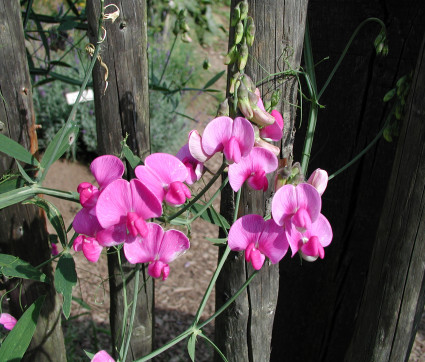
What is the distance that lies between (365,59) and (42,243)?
0.98 metres

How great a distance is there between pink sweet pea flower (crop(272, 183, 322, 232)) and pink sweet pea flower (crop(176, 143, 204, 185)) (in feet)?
0.49

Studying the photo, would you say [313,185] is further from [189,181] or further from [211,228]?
[211,228]

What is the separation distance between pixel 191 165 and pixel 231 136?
0.36 feet

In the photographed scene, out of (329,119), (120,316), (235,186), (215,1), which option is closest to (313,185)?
(235,186)

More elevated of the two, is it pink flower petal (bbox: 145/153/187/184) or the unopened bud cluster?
the unopened bud cluster

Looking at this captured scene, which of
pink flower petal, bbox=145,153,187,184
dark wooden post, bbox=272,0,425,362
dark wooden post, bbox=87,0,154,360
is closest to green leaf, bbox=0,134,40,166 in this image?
dark wooden post, bbox=87,0,154,360

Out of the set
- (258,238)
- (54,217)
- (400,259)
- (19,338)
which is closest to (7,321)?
(19,338)

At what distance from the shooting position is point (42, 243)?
1.33 metres

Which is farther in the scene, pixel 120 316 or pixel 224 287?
pixel 120 316

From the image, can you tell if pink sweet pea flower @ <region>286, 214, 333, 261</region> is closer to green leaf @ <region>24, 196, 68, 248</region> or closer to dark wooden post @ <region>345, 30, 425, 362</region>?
dark wooden post @ <region>345, 30, 425, 362</region>

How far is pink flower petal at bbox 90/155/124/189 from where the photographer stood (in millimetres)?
839

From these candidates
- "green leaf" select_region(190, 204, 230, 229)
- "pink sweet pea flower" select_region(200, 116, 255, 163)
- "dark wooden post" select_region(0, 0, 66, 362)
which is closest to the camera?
"pink sweet pea flower" select_region(200, 116, 255, 163)

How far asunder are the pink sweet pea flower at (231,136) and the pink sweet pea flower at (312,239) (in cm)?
16

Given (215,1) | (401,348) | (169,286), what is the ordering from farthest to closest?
1. (215,1)
2. (169,286)
3. (401,348)
